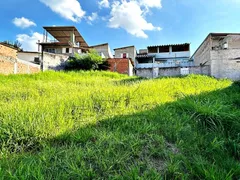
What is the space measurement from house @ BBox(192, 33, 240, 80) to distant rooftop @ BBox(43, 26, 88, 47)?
14.6 metres

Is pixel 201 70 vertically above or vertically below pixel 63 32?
below

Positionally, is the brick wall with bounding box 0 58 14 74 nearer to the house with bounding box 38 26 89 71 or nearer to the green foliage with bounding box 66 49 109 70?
the green foliage with bounding box 66 49 109 70

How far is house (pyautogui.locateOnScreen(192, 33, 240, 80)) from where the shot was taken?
13477 mm

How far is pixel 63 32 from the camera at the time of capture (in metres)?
21.6

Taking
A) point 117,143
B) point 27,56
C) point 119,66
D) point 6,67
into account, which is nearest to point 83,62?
point 119,66

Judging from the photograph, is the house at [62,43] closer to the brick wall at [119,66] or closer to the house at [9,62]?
the brick wall at [119,66]

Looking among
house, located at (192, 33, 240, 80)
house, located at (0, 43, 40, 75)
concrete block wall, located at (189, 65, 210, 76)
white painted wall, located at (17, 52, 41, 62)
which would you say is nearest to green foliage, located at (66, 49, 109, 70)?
house, located at (0, 43, 40, 75)

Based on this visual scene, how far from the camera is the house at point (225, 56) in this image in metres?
13.5

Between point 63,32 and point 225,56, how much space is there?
1756 centimetres

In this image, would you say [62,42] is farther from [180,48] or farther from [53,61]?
[180,48]

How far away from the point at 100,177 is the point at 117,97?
2.11 m

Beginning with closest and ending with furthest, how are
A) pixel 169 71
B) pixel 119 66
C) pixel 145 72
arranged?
1. pixel 169 71
2. pixel 119 66
3. pixel 145 72

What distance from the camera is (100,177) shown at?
137 cm

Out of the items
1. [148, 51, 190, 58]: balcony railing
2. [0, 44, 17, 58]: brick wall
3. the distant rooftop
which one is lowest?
[0, 44, 17, 58]: brick wall
